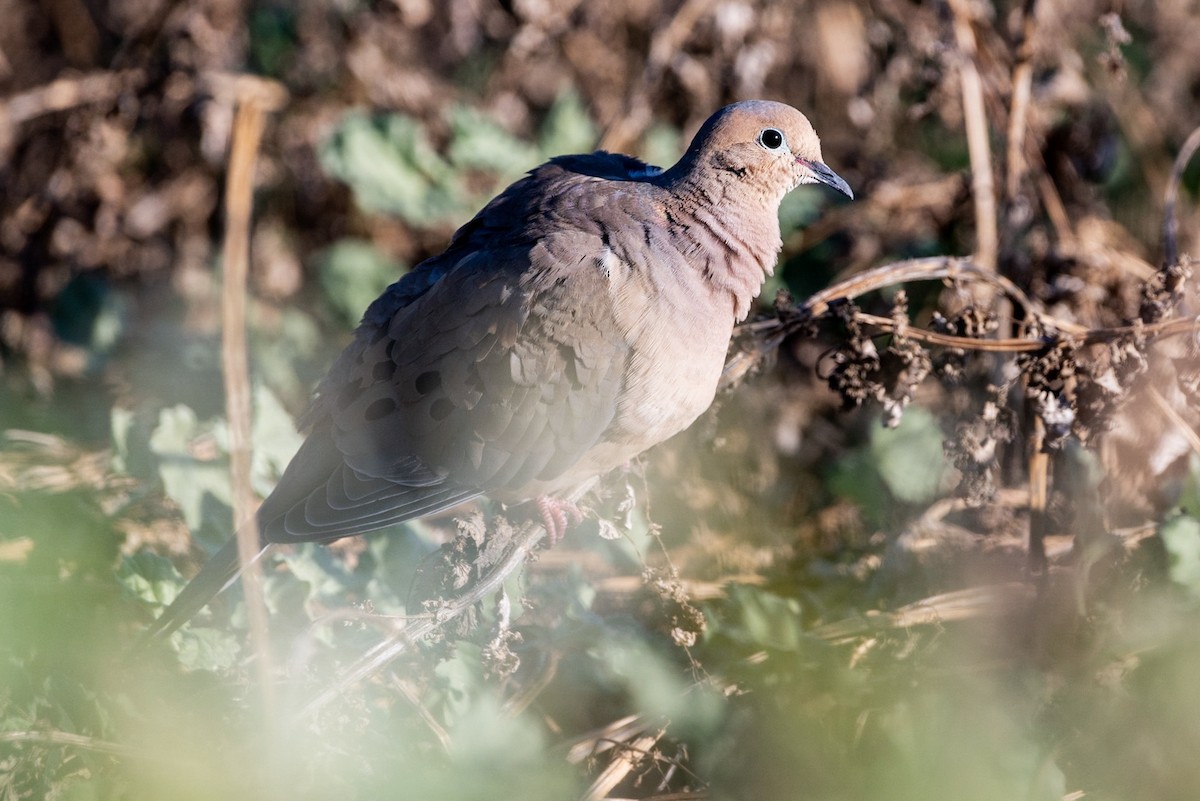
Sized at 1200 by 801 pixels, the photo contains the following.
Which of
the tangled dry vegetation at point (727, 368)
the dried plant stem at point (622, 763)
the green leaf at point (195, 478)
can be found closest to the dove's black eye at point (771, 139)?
the tangled dry vegetation at point (727, 368)

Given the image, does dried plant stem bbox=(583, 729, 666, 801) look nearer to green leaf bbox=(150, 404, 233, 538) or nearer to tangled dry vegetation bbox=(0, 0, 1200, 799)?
tangled dry vegetation bbox=(0, 0, 1200, 799)

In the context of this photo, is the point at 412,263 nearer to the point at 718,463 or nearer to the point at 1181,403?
the point at 718,463

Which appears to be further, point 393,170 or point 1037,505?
point 393,170

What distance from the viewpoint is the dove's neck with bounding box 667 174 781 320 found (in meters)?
2.59

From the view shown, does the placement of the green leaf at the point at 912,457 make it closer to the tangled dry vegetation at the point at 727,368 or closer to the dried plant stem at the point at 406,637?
the tangled dry vegetation at the point at 727,368

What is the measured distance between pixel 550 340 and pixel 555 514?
50 centimetres

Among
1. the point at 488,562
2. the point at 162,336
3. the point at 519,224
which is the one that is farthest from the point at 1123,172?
the point at 162,336

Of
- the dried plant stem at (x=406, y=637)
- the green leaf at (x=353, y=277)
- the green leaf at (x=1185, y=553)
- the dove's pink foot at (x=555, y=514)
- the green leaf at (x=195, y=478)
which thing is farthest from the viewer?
the green leaf at (x=353, y=277)

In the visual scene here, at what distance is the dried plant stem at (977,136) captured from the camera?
3.37m

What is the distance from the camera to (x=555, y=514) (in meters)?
2.81

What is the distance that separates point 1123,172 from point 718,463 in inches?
72.5

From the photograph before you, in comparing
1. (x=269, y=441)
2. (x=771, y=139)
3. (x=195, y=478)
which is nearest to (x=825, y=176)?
(x=771, y=139)

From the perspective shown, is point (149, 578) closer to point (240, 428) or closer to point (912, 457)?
point (240, 428)

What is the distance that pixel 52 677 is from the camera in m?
2.20
